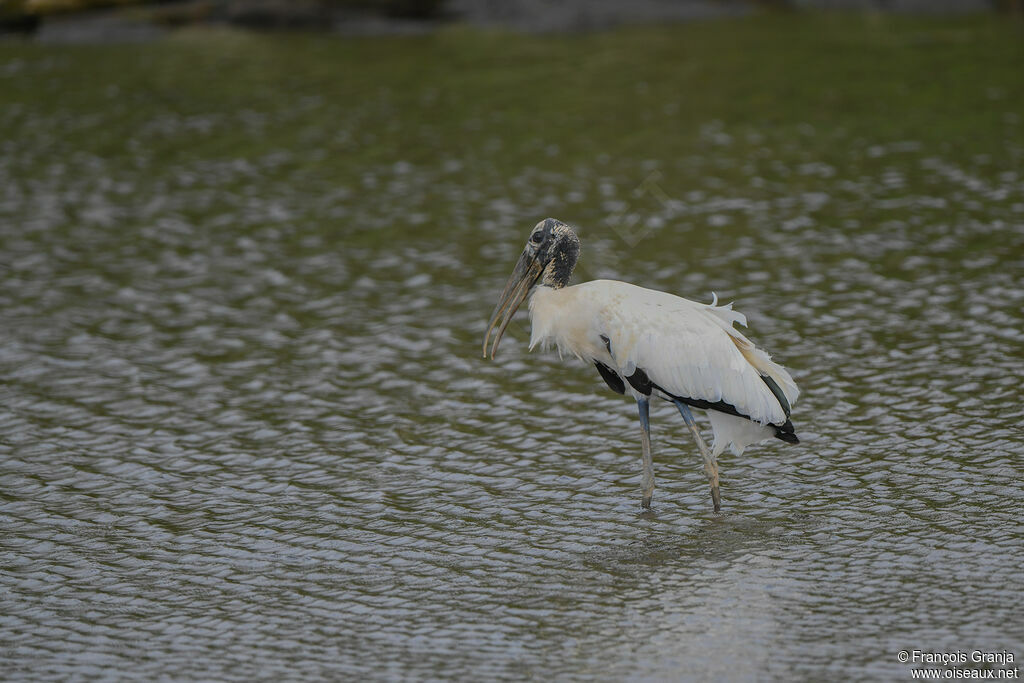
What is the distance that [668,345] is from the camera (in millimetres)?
9445

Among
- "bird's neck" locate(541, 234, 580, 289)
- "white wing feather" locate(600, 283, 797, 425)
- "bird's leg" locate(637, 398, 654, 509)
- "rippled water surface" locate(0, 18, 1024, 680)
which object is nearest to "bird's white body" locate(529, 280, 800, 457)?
"white wing feather" locate(600, 283, 797, 425)

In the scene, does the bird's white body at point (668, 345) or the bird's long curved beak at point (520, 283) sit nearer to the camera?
the bird's white body at point (668, 345)

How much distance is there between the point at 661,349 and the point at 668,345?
62 millimetres

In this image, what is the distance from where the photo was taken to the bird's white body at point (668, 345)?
31.0 feet

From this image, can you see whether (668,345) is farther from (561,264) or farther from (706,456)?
(561,264)

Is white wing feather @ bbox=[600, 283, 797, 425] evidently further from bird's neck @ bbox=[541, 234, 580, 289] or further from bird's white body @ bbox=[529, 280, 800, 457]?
bird's neck @ bbox=[541, 234, 580, 289]

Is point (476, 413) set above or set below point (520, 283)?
below

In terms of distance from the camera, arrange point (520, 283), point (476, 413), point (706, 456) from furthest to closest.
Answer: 1. point (476, 413)
2. point (520, 283)
3. point (706, 456)

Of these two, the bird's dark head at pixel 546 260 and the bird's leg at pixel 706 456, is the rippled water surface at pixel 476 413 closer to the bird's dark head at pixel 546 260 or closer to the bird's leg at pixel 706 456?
the bird's leg at pixel 706 456

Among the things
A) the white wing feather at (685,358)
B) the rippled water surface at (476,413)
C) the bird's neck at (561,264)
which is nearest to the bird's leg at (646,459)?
the rippled water surface at (476,413)

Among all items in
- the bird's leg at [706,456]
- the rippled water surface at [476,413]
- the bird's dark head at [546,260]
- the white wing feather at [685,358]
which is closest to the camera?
the rippled water surface at [476,413]

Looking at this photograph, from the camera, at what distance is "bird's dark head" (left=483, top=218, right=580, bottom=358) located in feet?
32.4

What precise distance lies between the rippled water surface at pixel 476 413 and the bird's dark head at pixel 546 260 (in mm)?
1569

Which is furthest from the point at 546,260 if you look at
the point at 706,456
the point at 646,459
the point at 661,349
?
the point at 706,456
